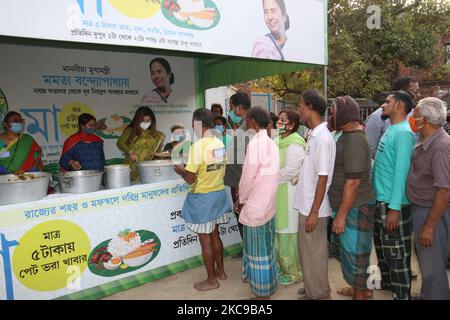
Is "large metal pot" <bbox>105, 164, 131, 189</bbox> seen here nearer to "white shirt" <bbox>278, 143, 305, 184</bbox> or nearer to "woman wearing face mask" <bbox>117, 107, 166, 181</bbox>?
"woman wearing face mask" <bbox>117, 107, 166, 181</bbox>

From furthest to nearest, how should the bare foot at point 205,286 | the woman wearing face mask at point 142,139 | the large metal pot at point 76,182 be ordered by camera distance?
the woman wearing face mask at point 142,139 → the bare foot at point 205,286 → the large metal pot at point 76,182

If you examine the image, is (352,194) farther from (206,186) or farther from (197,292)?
(197,292)

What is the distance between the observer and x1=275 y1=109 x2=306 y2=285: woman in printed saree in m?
3.07

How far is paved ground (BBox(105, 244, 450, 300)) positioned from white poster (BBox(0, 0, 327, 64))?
2086 millimetres

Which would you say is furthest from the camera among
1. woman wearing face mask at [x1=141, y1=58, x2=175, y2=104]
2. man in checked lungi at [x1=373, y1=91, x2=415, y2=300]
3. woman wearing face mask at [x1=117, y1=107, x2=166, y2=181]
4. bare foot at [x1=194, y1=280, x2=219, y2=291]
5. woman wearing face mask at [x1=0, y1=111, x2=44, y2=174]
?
woman wearing face mask at [x1=141, y1=58, x2=175, y2=104]

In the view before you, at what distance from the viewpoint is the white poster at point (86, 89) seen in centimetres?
441

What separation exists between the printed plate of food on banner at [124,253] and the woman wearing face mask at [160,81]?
2.71m

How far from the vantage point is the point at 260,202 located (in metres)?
2.76

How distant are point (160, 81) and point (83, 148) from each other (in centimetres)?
202

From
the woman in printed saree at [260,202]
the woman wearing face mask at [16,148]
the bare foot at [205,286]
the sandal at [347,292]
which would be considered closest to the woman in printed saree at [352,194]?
the sandal at [347,292]

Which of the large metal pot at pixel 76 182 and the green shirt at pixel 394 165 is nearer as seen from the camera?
the green shirt at pixel 394 165

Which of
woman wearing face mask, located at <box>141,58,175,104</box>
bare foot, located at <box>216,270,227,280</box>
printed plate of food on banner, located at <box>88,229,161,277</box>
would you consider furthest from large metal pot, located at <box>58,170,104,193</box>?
woman wearing face mask, located at <box>141,58,175,104</box>

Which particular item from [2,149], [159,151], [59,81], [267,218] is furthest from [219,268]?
[59,81]

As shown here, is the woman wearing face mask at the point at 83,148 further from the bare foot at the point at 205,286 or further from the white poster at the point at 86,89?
the bare foot at the point at 205,286
